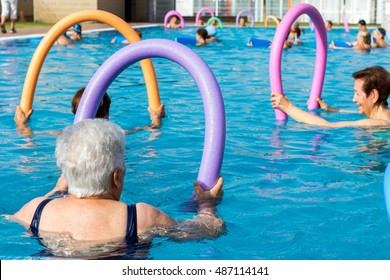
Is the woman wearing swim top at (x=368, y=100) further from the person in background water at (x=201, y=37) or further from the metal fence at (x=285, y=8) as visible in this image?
the metal fence at (x=285, y=8)

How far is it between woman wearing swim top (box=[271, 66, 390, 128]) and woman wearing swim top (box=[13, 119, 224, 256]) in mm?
4093

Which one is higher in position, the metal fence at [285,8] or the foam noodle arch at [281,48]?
the metal fence at [285,8]

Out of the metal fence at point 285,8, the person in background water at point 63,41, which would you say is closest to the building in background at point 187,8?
the metal fence at point 285,8

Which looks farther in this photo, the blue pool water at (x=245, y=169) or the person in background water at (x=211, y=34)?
the person in background water at (x=211, y=34)

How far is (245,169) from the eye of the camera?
248 inches

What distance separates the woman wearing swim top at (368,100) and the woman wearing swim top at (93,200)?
13.4 feet

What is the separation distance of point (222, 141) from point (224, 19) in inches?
1363

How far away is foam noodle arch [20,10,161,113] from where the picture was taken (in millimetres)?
7773

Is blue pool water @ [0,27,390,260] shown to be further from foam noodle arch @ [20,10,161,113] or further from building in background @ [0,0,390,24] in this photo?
building in background @ [0,0,390,24]

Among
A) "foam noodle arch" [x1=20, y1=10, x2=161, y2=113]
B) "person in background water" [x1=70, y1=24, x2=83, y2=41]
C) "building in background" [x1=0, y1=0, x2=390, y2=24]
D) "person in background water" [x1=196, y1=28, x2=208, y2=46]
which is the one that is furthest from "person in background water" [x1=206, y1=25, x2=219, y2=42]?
"foam noodle arch" [x1=20, y1=10, x2=161, y2=113]

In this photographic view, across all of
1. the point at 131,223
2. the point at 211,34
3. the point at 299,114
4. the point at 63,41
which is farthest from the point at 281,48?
the point at 211,34

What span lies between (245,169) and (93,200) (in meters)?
2.96

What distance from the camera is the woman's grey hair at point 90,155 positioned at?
11.1 ft
